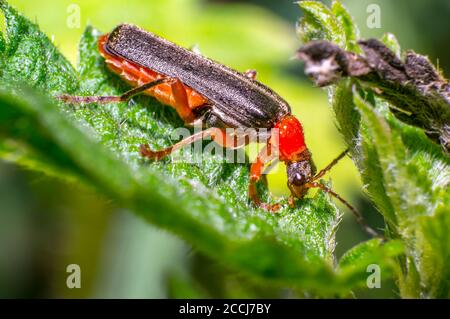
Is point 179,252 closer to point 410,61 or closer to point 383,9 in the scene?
point 410,61

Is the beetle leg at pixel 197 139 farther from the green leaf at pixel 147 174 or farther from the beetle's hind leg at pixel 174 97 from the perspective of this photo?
the beetle's hind leg at pixel 174 97

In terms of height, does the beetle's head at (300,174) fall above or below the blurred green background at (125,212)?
below

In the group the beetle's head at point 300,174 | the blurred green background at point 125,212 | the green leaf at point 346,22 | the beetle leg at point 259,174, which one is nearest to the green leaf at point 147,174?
the beetle leg at point 259,174

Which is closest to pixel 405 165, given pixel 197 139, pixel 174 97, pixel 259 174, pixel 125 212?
pixel 259 174

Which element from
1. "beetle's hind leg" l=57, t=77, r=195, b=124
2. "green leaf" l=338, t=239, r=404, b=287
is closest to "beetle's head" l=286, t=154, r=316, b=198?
"beetle's hind leg" l=57, t=77, r=195, b=124

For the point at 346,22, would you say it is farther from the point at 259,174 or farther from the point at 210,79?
the point at 210,79

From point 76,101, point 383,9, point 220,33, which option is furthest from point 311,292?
point 383,9
